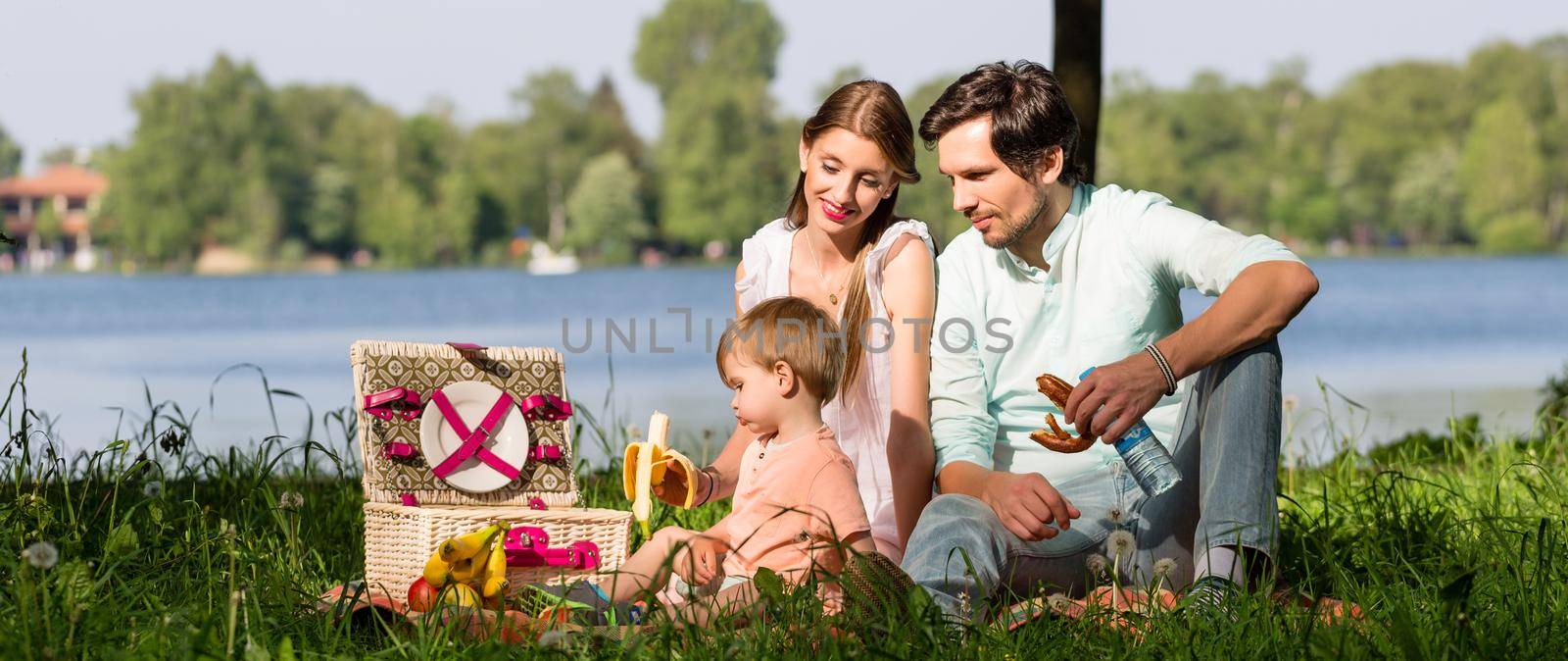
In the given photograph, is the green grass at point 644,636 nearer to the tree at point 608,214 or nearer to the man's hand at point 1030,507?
the man's hand at point 1030,507

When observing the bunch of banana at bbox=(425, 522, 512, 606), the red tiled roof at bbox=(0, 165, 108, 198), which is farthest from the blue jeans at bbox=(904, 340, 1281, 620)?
the red tiled roof at bbox=(0, 165, 108, 198)

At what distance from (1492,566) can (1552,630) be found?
60 cm

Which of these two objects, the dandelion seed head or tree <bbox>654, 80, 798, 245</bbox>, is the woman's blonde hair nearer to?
the dandelion seed head

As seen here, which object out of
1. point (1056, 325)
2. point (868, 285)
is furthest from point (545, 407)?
point (1056, 325)

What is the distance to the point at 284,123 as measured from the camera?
69125mm

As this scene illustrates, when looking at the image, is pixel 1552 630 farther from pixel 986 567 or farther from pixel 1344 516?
pixel 1344 516

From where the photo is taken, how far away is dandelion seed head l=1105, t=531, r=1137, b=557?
319 centimetres

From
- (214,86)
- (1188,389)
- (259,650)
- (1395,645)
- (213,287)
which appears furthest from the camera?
(214,86)

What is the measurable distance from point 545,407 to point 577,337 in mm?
25886

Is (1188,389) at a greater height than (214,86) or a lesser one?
lesser

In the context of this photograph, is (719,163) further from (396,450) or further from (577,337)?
(396,450)

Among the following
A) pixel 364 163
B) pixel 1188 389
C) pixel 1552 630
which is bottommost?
pixel 1552 630

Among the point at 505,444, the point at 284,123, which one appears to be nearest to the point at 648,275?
the point at 284,123

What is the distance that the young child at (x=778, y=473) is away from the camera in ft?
10.6
